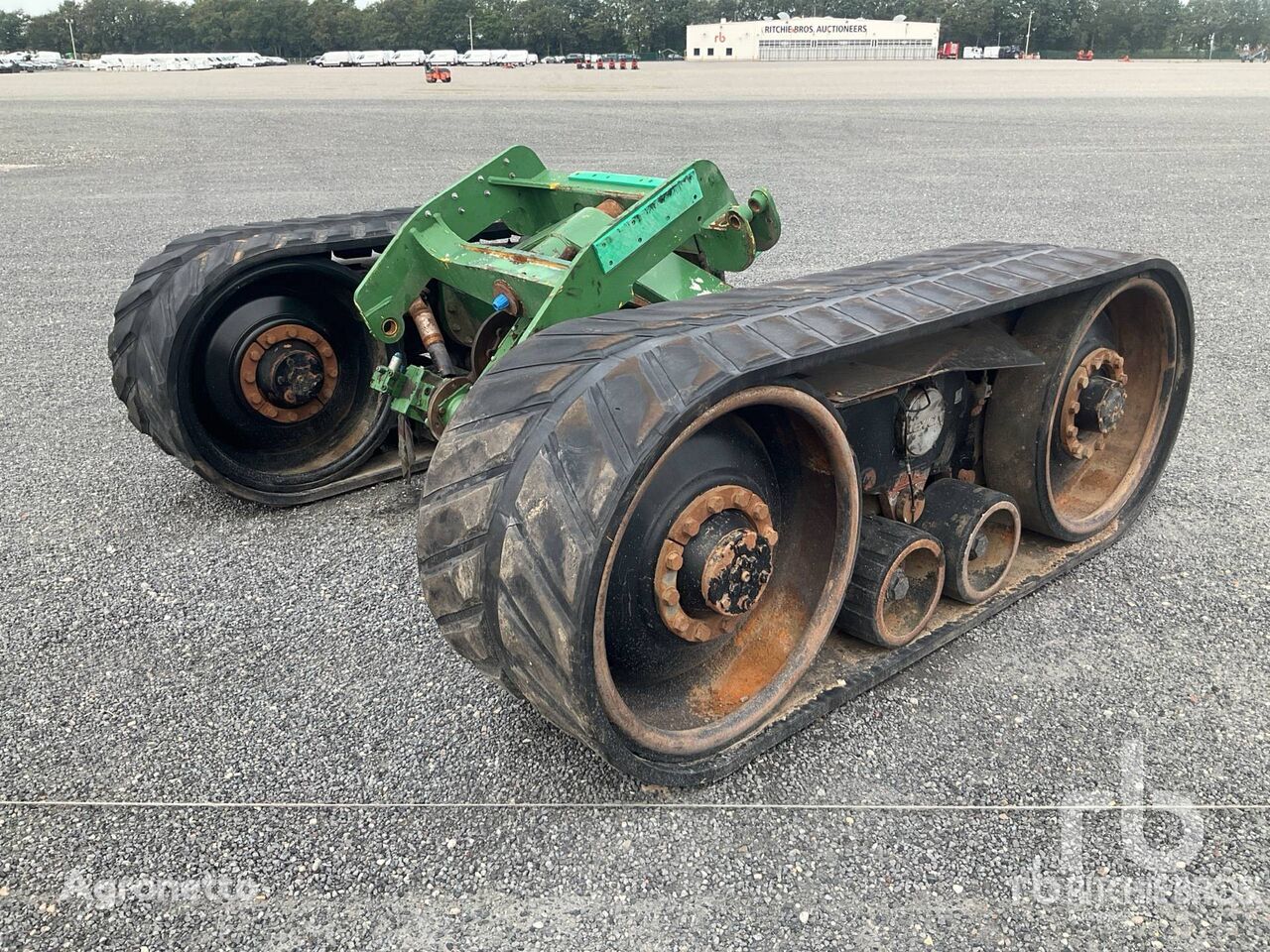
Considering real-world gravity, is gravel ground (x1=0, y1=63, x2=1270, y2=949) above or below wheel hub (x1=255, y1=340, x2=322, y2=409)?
below

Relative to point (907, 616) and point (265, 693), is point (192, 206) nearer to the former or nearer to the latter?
point (265, 693)

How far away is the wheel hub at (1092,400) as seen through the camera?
3.40m

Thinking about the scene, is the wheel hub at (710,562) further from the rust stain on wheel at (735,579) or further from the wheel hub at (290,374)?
the wheel hub at (290,374)

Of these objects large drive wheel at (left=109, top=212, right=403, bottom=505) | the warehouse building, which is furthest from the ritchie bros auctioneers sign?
large drive wheel at (left=109, top=212, right=403, bottom=505)

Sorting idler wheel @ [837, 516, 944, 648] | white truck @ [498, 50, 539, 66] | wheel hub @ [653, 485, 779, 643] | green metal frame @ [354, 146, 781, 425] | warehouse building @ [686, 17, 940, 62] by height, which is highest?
warehouse building @ [686, 17, 940, 62]

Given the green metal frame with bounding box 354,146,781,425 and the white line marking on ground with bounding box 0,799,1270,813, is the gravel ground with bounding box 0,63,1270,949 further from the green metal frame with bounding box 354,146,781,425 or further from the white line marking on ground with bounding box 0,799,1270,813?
the green metal frame with bounding box 354,146,781,425

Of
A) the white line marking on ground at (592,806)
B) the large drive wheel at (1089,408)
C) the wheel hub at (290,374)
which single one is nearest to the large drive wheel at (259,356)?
the wheel hub at (290,374)

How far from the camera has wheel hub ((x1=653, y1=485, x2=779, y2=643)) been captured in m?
2.32

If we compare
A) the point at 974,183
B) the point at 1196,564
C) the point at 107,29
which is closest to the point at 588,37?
the point at 107,29

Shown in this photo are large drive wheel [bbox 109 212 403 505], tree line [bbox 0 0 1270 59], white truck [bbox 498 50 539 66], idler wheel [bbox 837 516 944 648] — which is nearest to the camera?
idler wheel [bbox 837 516 944 648]

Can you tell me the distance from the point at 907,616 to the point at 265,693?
187cm

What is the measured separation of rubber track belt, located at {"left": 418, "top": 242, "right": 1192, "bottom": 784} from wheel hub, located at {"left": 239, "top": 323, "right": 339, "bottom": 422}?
190cm

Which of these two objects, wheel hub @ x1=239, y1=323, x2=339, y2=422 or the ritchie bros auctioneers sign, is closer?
wheel hub @ x1=239, y1=323, x2=339, y2=422

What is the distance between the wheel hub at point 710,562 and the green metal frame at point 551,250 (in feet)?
2.77
